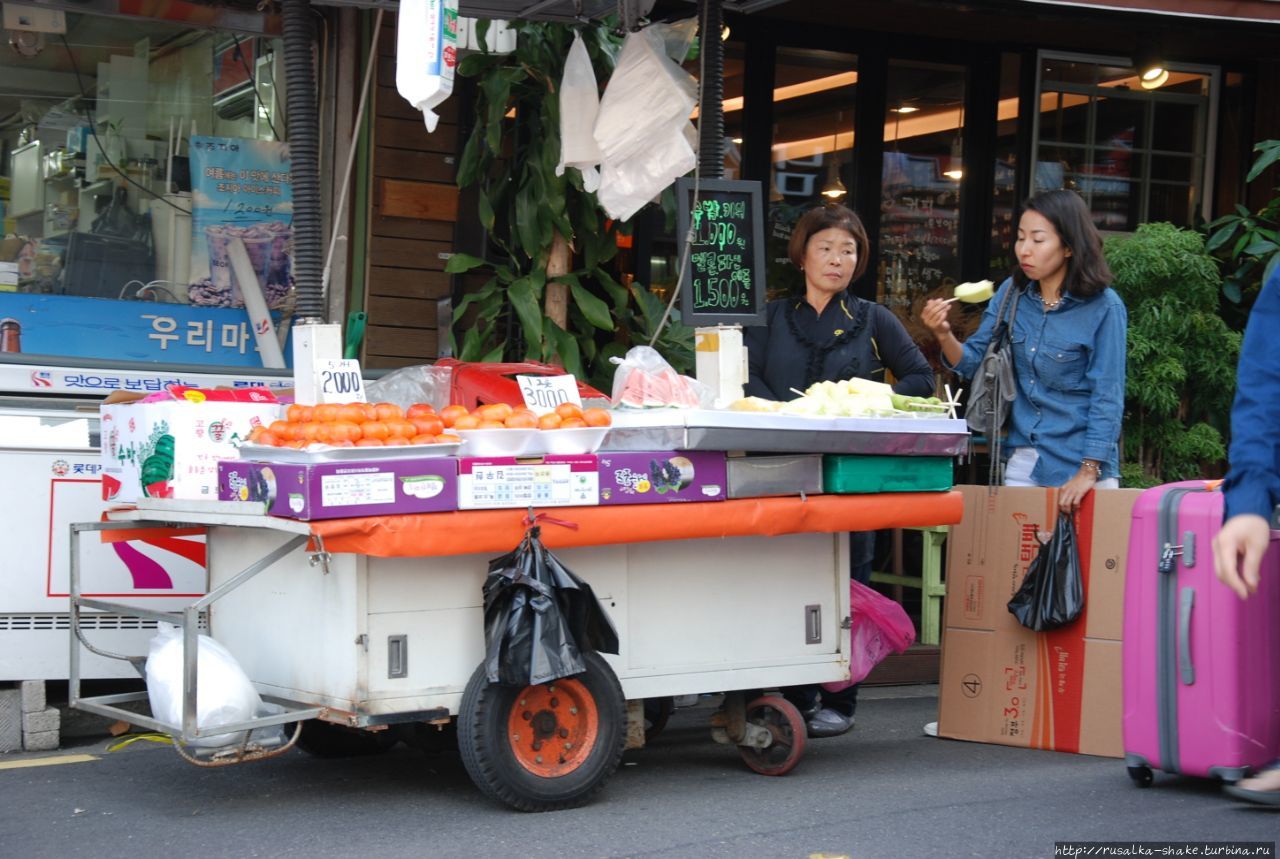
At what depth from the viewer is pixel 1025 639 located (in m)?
5.39

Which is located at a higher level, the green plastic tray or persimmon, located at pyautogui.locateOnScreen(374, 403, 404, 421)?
persimmon, located at pyautogui.locateOnScreen(374, 403, 404, 421)

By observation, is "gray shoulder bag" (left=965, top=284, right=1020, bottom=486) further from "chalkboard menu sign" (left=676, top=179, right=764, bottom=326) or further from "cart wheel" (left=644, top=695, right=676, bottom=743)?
"cart wheel" (left=644, top=695, right=676, bottom=743)

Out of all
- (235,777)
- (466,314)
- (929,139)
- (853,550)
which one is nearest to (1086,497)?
(853,550)

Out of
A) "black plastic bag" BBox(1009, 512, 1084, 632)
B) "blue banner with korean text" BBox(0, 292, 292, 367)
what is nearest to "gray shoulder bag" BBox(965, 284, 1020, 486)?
"black plastic bag" BBox(1009, 512, 1084, 632)

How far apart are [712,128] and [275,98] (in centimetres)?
264

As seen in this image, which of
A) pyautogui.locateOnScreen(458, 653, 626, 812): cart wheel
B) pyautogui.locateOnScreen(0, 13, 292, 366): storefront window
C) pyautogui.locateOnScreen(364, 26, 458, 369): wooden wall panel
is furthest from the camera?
pyautogui.locateOnScreen(364, 26, 458, 369): wooden wall panel

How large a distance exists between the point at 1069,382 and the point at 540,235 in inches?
103

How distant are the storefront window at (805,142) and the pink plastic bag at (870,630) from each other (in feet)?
12.3

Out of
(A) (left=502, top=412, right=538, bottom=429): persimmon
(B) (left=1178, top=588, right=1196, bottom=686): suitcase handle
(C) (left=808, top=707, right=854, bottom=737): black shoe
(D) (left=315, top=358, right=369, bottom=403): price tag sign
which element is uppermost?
(D) (left=315, top=358, right=369, bottom=403): price tag sign

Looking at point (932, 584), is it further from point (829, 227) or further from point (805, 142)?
point (805, 142)

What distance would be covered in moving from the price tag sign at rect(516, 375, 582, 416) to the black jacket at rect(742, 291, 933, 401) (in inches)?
33.7

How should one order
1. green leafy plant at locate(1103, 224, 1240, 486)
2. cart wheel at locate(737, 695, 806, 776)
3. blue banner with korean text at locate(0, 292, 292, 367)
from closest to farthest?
1. cart wheel at locate(737, 695, 806, 776)
2. blue banner with korean text at locate(0, 292, 292, 367)
3. green leafy plant at locate(1103, 224, 1240, 486)

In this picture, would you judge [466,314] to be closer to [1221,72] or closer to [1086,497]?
[1086,497]

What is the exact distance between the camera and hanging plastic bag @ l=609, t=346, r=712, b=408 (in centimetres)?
488
